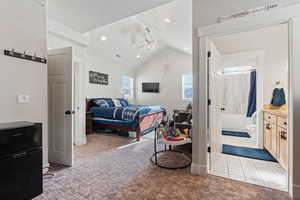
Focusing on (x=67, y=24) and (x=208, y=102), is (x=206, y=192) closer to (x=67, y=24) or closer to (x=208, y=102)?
(x=208, y=102)

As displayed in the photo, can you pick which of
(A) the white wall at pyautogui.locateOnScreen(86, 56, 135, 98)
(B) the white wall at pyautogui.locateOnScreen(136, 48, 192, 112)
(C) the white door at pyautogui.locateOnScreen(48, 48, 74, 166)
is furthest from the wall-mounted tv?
(C) the white door at pyautogui.locateOnScreen(48, 48, 74, 166)

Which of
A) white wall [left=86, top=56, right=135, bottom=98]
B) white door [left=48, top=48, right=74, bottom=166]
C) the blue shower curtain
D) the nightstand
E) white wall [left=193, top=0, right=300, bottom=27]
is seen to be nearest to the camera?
white wall [left=193, top=0, right=300, bottom=27]

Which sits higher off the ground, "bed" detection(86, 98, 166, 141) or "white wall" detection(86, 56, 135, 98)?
"white wall" detection(86, 56, 135, 98)

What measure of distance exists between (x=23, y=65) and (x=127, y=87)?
18.6 feet

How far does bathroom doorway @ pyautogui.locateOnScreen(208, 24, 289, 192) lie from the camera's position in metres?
2.34

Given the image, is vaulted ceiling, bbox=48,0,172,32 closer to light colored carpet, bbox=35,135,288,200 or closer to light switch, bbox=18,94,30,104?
light switch, bbox=18,94,30,104

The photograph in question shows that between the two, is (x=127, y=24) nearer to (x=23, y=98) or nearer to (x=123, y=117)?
(x=123, y=117)

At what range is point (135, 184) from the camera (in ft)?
6.57

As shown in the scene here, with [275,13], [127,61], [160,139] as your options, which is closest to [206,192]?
[160,139]

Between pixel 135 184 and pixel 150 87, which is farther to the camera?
pixel 150 87

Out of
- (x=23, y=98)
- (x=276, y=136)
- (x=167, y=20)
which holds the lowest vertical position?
(x=276, y=136)

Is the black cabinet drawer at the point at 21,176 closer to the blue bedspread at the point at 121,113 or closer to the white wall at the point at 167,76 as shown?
the blue bedspread at the point at 121,113

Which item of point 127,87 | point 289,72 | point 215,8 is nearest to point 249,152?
point 289,72

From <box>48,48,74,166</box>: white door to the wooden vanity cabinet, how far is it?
131 inches
